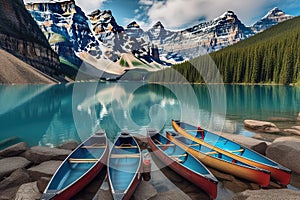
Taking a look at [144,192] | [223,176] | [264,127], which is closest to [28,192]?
[144,192]

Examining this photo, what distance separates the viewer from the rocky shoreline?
8.86m

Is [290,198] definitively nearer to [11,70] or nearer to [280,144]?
[280,144]

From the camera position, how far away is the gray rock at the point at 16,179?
9.83m

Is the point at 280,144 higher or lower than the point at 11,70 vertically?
lower

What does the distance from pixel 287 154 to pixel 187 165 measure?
609 cm

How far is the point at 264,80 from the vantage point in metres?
102

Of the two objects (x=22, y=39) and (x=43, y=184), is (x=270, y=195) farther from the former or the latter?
(x=22, y=39)

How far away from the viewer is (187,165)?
11.3 metres

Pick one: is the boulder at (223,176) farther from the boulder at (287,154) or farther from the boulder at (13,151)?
the boulder at (13,151)

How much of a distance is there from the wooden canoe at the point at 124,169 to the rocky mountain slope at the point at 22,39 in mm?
116126

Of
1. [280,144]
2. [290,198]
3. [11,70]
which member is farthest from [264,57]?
[11,70]

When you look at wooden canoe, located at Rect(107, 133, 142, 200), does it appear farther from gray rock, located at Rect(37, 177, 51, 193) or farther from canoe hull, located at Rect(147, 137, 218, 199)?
gray rock, located at Rect(37, 177, 51, 193)

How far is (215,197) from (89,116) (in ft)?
90.4

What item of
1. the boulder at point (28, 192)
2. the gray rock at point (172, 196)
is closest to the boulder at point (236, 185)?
the gray rock at point (172, 196)
